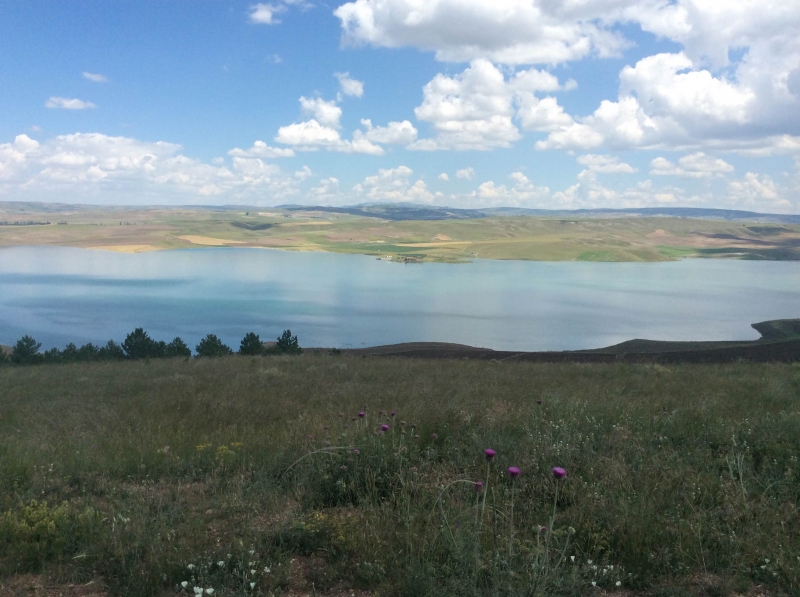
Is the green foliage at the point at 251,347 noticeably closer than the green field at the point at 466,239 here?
Yes

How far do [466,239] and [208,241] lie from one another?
60.6m

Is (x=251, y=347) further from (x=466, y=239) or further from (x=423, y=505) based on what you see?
(x=466, y=239)

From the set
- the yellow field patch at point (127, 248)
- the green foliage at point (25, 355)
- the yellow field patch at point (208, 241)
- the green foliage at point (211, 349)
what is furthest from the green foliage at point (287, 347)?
the yellow field patch at point (208, 241)

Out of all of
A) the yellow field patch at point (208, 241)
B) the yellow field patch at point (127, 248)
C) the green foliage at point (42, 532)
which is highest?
the yellow field patch at point (208, 241)

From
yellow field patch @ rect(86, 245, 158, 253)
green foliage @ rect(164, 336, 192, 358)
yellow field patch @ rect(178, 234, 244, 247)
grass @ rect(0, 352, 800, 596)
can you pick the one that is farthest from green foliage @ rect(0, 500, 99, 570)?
yellow field patch @ rect(178, 234, 244, 247)

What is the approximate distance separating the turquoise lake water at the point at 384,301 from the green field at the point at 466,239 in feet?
70.6

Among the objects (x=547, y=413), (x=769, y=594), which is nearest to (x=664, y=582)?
(x=769, y=594)

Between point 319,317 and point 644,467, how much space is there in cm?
3850

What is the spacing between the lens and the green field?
107562 mm

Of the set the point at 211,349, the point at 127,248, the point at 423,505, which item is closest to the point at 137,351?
the point at 211,349

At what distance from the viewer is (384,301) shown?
161 ft

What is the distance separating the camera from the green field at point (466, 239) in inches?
4235

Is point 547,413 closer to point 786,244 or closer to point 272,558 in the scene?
point 272,558

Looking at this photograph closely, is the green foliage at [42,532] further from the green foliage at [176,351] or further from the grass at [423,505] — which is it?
the green foliage at [176,351]
